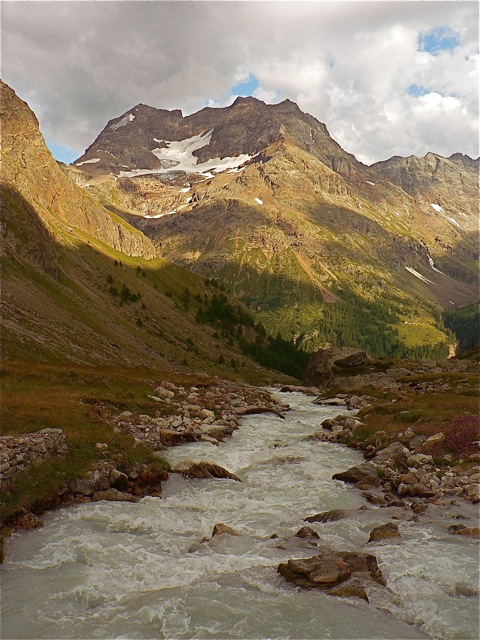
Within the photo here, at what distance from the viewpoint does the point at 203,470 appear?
24.2 meters

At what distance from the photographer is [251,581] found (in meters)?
13.1

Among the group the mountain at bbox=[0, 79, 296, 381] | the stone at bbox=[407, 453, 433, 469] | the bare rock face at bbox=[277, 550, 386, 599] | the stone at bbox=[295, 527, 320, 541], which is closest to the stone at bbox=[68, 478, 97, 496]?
the stone at bbox=[295, 527, 320, 541]

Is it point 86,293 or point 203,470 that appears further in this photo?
point 86,293

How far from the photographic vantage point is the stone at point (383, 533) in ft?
52.5

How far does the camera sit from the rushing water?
1086 cm

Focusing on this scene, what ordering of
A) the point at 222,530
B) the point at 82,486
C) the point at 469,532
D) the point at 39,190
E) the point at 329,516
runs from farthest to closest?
the point at 39,190, the point at 82,486, the point at 329,516, the point at 222,530, the point at 469,532

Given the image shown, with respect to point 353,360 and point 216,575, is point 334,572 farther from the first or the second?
point 353,360

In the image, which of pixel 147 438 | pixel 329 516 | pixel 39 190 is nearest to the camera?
pixel 329 516

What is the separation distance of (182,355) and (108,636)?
99.1 meters

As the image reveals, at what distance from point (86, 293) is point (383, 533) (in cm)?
10435

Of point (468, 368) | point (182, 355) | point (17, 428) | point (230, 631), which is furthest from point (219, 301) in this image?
point (230, 631)

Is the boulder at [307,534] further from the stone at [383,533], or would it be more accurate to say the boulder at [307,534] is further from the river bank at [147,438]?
the river bank at [147,438]

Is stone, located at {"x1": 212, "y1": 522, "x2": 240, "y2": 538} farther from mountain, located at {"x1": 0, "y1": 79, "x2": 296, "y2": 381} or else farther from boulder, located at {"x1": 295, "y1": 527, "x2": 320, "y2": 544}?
mountain, located at {"x1": 0, "y1": 79, "x2": 296, "y2": 381}

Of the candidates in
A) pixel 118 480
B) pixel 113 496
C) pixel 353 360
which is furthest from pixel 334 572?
pixel 353 360
